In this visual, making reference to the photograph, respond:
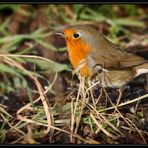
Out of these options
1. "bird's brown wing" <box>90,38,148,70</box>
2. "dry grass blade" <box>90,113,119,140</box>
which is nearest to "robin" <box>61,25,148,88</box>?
"bird's brown wing" <box>90,38,148,70</box>

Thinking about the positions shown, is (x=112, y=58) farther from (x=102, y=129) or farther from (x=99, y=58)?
(x=102, y=129)

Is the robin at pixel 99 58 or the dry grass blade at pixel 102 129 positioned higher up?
the robin at pixel 99 58

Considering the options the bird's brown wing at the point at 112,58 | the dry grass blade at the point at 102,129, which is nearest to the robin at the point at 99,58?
the bird's brown wing at the point at 112,58

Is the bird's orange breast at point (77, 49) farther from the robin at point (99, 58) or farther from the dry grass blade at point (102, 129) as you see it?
the dry grass blade at point (102, 129)

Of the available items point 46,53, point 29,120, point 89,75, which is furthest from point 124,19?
point 29,120

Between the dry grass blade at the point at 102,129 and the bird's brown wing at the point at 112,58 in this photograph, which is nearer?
the dry grass blade at the point at 102,129

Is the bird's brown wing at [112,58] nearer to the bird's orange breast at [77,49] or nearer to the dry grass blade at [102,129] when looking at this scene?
the bird's orange breast at [77,49]

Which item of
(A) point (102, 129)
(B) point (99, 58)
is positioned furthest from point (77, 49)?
(A) point (102, 129)

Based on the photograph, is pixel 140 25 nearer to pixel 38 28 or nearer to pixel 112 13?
pixel 112 13

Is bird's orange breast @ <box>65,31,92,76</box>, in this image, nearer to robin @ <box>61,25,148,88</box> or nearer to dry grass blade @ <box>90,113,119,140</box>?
robin @ <box>61,25,148,88</box>
